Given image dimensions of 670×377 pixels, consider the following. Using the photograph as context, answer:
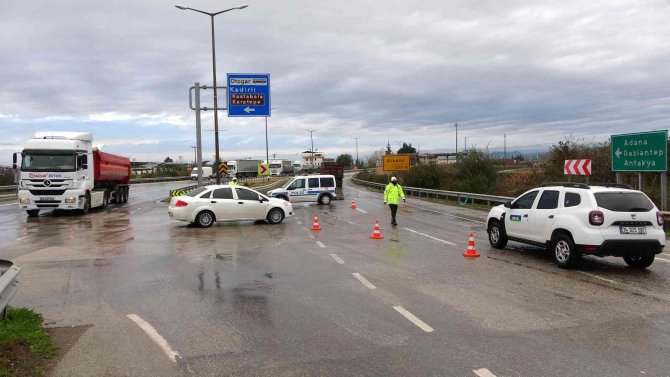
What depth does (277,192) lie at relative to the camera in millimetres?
30781

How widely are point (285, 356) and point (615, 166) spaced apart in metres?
19.3

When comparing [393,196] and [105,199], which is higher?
[393,196]

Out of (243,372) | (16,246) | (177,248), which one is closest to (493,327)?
(243,372)

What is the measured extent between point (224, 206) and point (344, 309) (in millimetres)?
12351

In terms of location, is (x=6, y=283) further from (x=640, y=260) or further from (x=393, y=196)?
(x=393, y=196)

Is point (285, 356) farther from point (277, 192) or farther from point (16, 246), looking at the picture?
point (277, 192)

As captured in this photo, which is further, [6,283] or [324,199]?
[324,199]

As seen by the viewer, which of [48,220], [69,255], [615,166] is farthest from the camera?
[48,220]

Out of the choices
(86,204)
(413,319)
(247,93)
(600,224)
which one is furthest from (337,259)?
(247,93)

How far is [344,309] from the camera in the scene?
23.6ft

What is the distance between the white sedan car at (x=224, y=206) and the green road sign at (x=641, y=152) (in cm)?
1291

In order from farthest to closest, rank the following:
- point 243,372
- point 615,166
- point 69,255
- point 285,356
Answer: point 615,166 → point 69,255 → point 285,356 → point 243,372

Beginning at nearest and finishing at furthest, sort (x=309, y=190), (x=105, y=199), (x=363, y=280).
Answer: (x=363, y=280) < (x=105, y=199) < (x=309, y=190)

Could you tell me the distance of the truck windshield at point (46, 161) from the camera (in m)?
23.0
